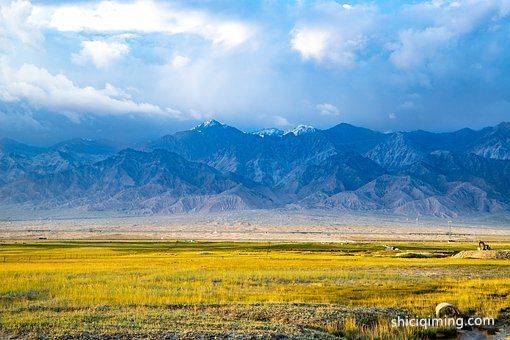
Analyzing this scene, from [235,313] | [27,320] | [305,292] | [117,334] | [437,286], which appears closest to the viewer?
[117,334]

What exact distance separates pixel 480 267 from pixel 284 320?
39.2m

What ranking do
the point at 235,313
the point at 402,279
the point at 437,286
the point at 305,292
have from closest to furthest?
the point at 235,313 < the point at 305,292 < the point at 437,286 < the point at 402,279

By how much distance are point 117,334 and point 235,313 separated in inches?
273

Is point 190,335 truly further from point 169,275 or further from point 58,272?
point 58,272

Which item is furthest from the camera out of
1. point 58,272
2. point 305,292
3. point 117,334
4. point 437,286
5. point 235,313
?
point 58,272

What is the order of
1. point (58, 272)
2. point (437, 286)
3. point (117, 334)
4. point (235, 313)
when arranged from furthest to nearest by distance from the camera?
point (58, 272), point (437, 286), point (235, 313), point (117, 334)

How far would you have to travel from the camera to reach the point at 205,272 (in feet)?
162

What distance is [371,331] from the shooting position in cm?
2459

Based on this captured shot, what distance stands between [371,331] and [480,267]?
3819cm

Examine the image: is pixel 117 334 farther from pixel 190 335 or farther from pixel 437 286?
pixel 437 286

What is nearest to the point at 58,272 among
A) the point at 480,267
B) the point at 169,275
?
the point at 169,275

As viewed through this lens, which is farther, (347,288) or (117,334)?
(347,288)

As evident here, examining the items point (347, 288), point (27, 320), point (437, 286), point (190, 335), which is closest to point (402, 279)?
point (437, 286)

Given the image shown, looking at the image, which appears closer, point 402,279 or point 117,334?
point 117,334
